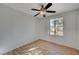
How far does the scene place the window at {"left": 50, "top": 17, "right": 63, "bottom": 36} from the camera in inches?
48.0

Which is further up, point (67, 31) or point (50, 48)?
point (67, 31)

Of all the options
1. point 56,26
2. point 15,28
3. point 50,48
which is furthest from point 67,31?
point 15,28

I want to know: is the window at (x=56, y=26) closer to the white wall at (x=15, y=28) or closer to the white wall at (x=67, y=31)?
the white wall at (x=67, y=31)

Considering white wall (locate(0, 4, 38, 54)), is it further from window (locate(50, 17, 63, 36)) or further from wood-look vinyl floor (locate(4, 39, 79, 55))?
window (locate(50, 17, 63, 36))

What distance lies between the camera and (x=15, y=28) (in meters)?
1.17

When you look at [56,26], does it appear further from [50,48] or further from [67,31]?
[50,48]

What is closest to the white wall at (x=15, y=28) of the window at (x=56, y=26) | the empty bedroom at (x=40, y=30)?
the empty bedroom at (x=40, y=30)

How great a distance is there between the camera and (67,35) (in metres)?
1.23

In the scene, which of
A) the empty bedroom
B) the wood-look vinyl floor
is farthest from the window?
the wood-look vinyl floor

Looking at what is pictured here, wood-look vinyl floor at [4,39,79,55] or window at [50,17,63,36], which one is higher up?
window at [50,17,63,36]

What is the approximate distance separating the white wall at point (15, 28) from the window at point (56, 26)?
0.26 m

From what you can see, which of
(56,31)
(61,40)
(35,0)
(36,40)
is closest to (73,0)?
(35,0)

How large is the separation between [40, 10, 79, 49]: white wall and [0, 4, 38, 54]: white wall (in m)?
0.14

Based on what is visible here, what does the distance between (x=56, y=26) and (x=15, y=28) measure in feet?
2.12
